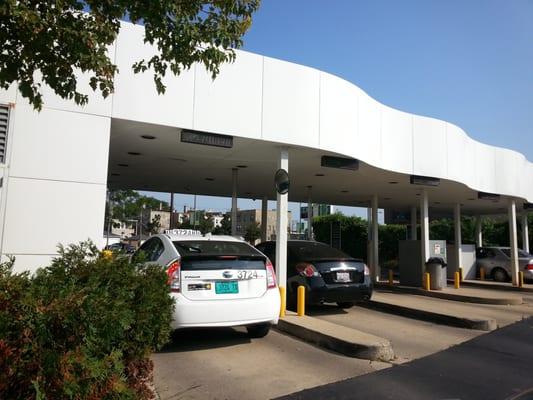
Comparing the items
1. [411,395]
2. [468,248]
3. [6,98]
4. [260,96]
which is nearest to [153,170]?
[260,96]

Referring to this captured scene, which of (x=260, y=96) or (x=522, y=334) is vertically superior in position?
(x=260, y=96)

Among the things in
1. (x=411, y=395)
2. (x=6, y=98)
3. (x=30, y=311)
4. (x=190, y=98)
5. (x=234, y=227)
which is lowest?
(x=411, y=395)

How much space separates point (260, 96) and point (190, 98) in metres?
1.43

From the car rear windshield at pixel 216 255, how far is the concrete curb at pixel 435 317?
4563 mm

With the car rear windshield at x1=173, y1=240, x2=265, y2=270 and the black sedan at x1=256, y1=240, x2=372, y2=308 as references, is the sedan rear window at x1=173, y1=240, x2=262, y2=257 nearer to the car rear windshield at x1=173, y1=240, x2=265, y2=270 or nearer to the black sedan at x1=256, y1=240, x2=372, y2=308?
the car rear windshield at x1=173, y1=240, x2=265, y2=270

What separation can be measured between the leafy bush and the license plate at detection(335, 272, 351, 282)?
5905 millimetres

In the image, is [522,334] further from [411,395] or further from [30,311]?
[30,311]

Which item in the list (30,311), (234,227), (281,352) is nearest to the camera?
(30,311)

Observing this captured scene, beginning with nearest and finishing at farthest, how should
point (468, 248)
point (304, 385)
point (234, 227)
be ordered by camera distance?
1. point (304, 385)
2. point (234, 227)
3. point (468, 248)

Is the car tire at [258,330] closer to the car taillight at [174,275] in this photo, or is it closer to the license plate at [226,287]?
the license plate at [226,287]

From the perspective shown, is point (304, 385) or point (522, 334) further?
point (522, 334)

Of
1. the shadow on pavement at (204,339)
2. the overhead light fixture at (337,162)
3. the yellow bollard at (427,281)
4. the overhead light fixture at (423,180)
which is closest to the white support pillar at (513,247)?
the yellow bollard at (427,281)

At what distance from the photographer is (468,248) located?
67.4 ft

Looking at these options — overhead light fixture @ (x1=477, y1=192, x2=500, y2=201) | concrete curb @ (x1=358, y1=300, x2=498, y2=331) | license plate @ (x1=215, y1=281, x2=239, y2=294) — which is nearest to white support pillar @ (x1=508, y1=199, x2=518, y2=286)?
overhead light fixture @ (x1=477, y1=192, x2=500, y2=201)
